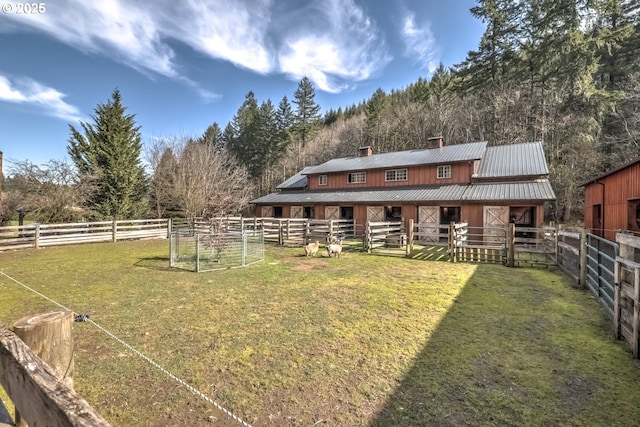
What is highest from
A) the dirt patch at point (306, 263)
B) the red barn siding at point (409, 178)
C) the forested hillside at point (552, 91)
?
the forested hillside at point (552, 91)

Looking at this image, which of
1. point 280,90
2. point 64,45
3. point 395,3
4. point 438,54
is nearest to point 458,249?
point 395,3

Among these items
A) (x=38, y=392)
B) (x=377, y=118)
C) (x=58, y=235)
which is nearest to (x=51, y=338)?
(x=38, y=392)

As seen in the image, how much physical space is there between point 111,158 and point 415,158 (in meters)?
23.6

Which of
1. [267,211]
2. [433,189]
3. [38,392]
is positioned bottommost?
[38,392]

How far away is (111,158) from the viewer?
22.7m

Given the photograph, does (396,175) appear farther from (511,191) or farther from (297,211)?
(297,211)

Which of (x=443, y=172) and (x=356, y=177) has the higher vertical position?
(x=356, y=177)

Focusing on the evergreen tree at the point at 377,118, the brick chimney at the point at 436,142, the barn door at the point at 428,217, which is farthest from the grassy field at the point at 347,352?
the evergreen tree at the point at 377,118

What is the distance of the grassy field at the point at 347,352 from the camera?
309 centimetres

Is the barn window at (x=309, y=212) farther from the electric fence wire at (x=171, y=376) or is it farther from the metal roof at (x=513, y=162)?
the electric fence wire at (x=171, y=376)

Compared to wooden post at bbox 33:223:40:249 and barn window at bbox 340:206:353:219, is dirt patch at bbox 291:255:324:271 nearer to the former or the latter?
barn window at bbox 340:206:353:219

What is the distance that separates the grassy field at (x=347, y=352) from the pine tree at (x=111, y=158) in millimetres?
16544

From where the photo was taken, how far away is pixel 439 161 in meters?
20.7

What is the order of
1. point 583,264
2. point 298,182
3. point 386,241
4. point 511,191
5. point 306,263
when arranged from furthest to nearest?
1. point 298,182
2. point 511,191
3. point 386,241
4. point 306,263
5. point 583,264
